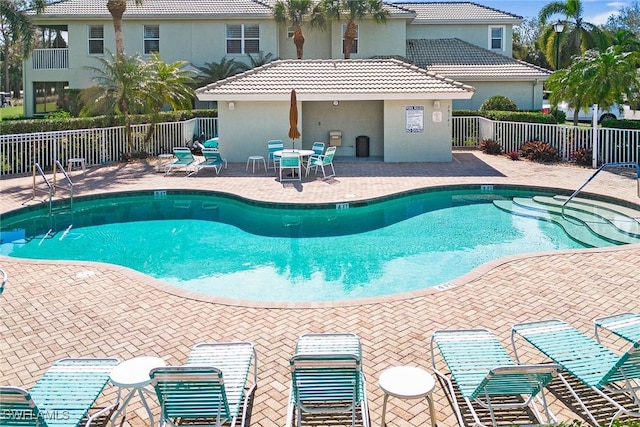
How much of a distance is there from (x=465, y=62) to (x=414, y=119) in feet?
38.8

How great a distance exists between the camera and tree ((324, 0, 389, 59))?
32219 mm

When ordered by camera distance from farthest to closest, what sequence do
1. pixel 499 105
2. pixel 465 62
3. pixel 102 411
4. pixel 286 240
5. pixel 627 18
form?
1. pixel 627 18
2. pixel 465 62
3. pixel 499 105
4. pixel 286 240
5. pixel 102 411

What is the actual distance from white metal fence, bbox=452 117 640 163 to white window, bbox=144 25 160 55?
694 inches

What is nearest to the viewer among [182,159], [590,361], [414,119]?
[590,361]

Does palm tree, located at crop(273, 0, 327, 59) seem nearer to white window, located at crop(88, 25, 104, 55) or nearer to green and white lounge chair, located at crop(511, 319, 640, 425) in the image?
white window, located at crop(88, 25, 104, 55)

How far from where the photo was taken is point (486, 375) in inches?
201

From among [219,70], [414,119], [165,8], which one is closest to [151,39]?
[165,8]

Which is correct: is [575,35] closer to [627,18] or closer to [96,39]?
[96,39]

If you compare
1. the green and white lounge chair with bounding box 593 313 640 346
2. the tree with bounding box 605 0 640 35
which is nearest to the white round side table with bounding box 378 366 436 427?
the green and white lounge chair with bounding box 593 313 640 346

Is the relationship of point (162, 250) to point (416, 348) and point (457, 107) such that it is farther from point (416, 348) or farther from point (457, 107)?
point (457, 107)

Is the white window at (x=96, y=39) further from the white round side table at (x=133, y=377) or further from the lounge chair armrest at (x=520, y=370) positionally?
the lounge chair armrest at (x=520, y=370)

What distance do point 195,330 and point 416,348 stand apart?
2687 mm

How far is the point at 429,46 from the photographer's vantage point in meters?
35.0

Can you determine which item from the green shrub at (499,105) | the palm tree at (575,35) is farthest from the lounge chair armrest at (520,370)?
the palm tree at (575,35)
